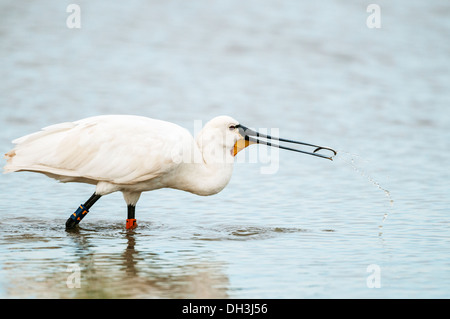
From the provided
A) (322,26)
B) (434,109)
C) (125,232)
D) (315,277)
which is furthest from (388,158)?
(322,26)

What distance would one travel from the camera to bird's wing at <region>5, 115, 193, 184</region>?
9.81m

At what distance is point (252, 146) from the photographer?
1587 cm

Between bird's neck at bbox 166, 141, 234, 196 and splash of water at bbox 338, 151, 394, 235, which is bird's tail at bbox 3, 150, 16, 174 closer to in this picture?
bird's neck at bbox 166, 141, 234, 196

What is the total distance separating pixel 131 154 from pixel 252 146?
6199 mm

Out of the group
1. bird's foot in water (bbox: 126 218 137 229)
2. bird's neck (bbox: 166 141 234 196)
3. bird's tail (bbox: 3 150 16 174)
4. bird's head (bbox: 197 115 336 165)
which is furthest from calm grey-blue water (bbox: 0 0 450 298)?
bird's head (bbox: 197 115 336 165)

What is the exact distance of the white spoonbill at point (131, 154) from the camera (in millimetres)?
9797

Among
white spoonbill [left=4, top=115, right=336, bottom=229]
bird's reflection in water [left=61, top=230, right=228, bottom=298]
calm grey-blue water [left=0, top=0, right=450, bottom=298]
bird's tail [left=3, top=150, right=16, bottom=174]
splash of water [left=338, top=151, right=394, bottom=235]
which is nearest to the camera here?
bird's reflection in water [left=61, top=230, right=228, bottom=298]

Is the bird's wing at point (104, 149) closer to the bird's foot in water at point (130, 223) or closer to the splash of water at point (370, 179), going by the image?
the bird's foot in water at point (130, 223)

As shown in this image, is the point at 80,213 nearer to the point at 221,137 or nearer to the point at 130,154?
the point at 130,154

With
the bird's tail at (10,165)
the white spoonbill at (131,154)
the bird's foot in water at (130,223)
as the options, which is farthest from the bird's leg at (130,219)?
the bird's tail at (10,165)

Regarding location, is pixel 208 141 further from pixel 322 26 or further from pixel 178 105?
pixel 322 26

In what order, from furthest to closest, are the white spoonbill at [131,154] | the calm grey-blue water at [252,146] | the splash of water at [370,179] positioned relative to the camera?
1. the splash of water at [370,179]
2. the white spoonbill at [131,154]
3. the calm grey-blue water at [252,146]

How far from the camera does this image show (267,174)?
1436 centimetres

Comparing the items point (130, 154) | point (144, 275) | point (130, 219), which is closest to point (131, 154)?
point (130, 154)
